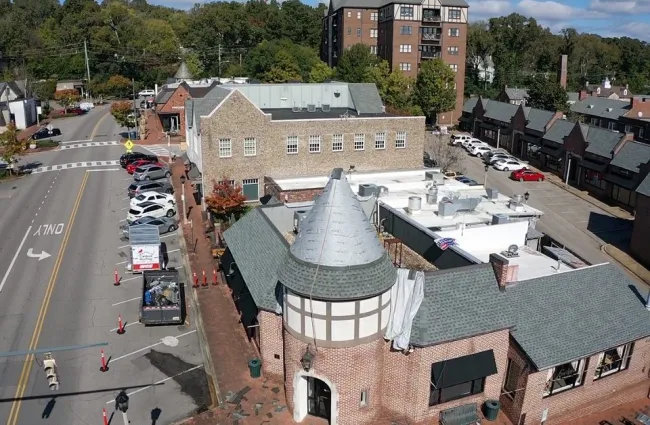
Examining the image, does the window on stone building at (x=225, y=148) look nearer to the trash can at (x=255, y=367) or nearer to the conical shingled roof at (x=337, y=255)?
the trash can at (x=255, y=367)

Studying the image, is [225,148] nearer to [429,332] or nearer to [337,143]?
[337,143]

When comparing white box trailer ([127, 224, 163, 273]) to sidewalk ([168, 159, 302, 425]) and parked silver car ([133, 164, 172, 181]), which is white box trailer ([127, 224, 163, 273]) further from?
parked silver car ([133, 164, 172, 181])

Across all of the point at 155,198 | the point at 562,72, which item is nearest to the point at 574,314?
the point at 155,198

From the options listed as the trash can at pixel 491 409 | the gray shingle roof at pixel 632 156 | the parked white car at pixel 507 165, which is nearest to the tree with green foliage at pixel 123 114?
Answer: the parked white car at pixel 507 165

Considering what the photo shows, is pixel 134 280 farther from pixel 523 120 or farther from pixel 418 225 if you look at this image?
pixel 523 120

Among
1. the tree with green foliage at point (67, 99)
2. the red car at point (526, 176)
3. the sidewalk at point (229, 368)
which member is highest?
the tree with green foliage at point (67, 99)

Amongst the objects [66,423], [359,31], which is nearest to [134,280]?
[66,423]

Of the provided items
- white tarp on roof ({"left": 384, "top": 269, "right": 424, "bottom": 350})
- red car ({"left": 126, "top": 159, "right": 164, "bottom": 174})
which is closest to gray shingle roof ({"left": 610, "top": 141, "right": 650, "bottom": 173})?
white tarp on roof ({"left": 384, "top": 269, "right": 424, "bottom": 350})
